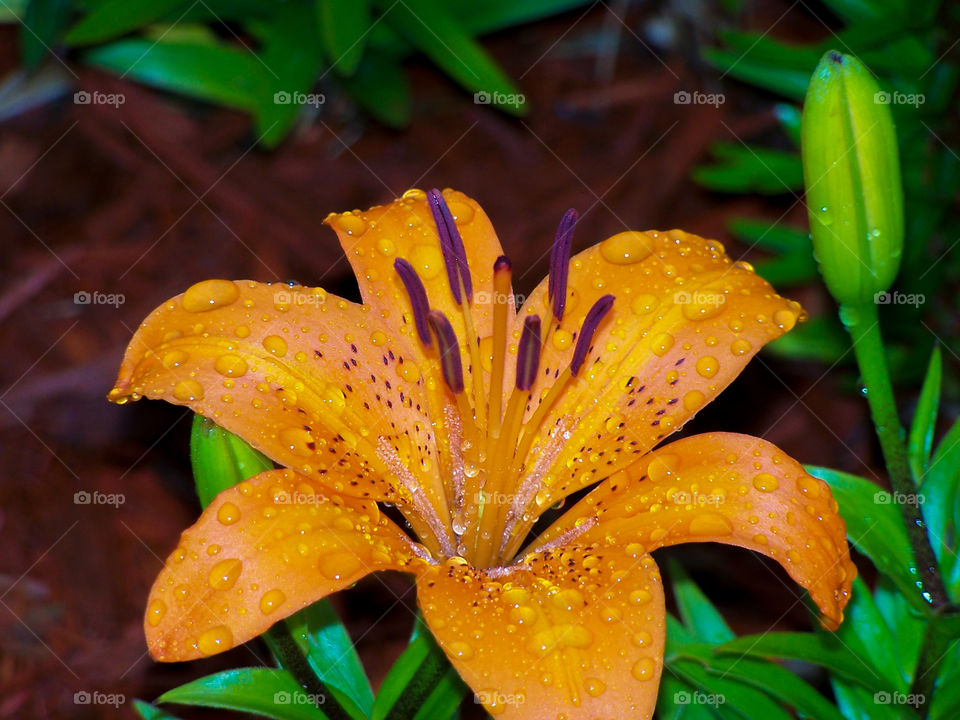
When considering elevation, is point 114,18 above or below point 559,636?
above

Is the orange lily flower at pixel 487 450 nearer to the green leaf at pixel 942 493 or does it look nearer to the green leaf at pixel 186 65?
the green leaf at pixel 942 493

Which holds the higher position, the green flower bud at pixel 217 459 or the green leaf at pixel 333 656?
the green flower bud at pixel 217 459

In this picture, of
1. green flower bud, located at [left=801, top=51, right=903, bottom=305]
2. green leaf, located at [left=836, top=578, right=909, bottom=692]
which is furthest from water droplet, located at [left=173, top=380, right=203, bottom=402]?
green leaf, located at [left=836, top=578, right=909, bottom=692]

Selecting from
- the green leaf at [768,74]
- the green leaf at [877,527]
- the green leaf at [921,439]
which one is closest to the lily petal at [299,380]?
the green leaf at [877,527]

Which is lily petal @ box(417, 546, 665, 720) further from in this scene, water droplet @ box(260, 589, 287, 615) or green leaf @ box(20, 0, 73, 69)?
green leaf @ box(20, 0, 73, 69)

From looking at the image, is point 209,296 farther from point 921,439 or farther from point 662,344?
point 921,439

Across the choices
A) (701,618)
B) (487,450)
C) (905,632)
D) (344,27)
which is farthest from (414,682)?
(344,27)
